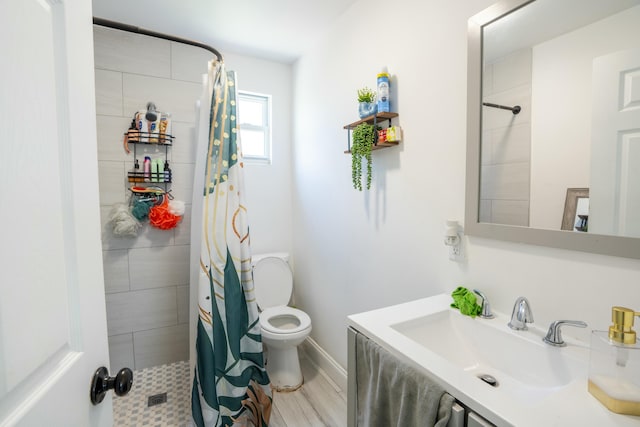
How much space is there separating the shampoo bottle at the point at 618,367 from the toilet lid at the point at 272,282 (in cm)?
209

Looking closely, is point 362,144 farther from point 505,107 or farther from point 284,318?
point 284,318

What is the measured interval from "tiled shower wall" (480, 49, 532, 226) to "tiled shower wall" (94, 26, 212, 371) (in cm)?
208

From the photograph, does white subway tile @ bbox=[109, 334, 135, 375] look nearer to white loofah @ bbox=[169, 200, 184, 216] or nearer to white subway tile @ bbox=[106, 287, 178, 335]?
white subway tile @ bbox=[106, 287, 178, 335]

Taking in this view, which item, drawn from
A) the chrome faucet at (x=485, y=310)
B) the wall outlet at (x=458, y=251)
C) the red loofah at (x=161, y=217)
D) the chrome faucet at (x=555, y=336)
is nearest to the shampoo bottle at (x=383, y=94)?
the wall outlet at (x=458, y=251)

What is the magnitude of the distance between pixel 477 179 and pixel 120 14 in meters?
2.41

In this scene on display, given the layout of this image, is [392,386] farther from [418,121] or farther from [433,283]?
[418,121]

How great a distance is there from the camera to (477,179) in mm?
1191

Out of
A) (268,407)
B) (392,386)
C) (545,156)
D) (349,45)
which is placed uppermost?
(349,45)

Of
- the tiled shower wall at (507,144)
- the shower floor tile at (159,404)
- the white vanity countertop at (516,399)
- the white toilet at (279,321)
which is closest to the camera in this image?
the white vanity countertop at (516,399)

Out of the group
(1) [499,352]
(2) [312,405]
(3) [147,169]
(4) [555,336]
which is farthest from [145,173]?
(4) [555,336]

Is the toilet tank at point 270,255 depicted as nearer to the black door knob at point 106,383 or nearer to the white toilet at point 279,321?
the white toilet at point 279,321

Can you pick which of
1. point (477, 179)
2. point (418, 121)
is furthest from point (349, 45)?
point (477, 179)

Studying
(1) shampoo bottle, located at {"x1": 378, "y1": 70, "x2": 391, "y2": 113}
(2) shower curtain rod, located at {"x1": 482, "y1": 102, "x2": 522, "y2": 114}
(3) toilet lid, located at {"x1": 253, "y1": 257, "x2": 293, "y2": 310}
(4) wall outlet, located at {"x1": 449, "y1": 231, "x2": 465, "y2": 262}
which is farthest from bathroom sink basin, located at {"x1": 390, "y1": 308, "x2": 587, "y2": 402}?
(3) toilet lid, located at {"x1": 253, "y1": 257, "x2": 293, "y2": 310}

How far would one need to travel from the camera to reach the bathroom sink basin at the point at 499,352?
89 centimetres
